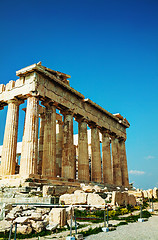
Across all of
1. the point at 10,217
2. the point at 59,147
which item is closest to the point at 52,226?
the point at 10,217

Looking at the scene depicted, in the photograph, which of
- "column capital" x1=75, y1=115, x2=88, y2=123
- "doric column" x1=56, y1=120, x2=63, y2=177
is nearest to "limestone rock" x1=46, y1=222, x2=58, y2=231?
"doric column" x1=56, y1=120, x2=63, y2=177

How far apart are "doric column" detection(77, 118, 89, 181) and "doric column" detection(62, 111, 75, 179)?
8.69 feet

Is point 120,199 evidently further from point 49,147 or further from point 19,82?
point 19,82

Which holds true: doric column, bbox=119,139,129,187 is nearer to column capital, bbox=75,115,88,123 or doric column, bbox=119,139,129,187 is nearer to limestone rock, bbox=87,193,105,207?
column capital, bbox=75,115,88,123

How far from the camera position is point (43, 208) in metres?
11.8

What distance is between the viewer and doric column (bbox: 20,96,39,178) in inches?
776

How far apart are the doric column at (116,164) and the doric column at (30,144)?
18.4 m

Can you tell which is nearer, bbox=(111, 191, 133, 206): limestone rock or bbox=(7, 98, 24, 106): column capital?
bbox=(111, 191, 133, 206): limestone rock

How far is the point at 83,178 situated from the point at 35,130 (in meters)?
9.05

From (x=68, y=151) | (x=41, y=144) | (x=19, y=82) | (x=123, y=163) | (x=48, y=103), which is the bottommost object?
(x=68, y=151)

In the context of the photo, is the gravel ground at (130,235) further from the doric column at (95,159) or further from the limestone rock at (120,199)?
the doric column at (95,159)

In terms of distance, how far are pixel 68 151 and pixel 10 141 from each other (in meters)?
5.97

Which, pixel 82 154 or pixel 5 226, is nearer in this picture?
pixel 5 226

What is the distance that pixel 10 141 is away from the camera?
72.7 feet
